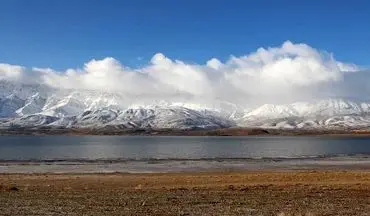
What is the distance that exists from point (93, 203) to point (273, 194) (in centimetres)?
1103

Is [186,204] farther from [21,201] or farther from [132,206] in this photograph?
[21,201]

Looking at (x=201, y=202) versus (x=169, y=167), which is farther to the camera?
(x=169, y=167)

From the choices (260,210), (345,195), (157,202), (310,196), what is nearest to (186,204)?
(157,202)

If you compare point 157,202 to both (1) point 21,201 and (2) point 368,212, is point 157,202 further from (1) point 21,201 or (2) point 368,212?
(2) point 368,212

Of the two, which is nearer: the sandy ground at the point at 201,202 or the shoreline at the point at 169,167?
the sandy ground at the point at 201,202

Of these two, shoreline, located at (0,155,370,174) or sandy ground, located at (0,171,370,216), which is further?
shoreline, located at (0,155,370,174)

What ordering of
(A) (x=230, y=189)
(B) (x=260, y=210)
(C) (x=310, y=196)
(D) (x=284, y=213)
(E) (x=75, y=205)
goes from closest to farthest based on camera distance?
(D) (x=284, y=213) → (B) (x=260, y=210) → (E) (x=75, y=205) → (C) (x=310, y=196) → (A) (x=230, y=189)

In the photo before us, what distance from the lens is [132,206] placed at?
85.6ft

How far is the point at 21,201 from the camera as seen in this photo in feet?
92.8

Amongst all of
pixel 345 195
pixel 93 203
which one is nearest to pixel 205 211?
pixel 93 203

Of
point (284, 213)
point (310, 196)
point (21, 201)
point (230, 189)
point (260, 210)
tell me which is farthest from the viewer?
point (230, 189)

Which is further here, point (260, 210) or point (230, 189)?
point (230, 189)

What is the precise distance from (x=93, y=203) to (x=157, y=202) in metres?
3.28

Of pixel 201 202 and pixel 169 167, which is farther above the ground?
pixel 169 167
